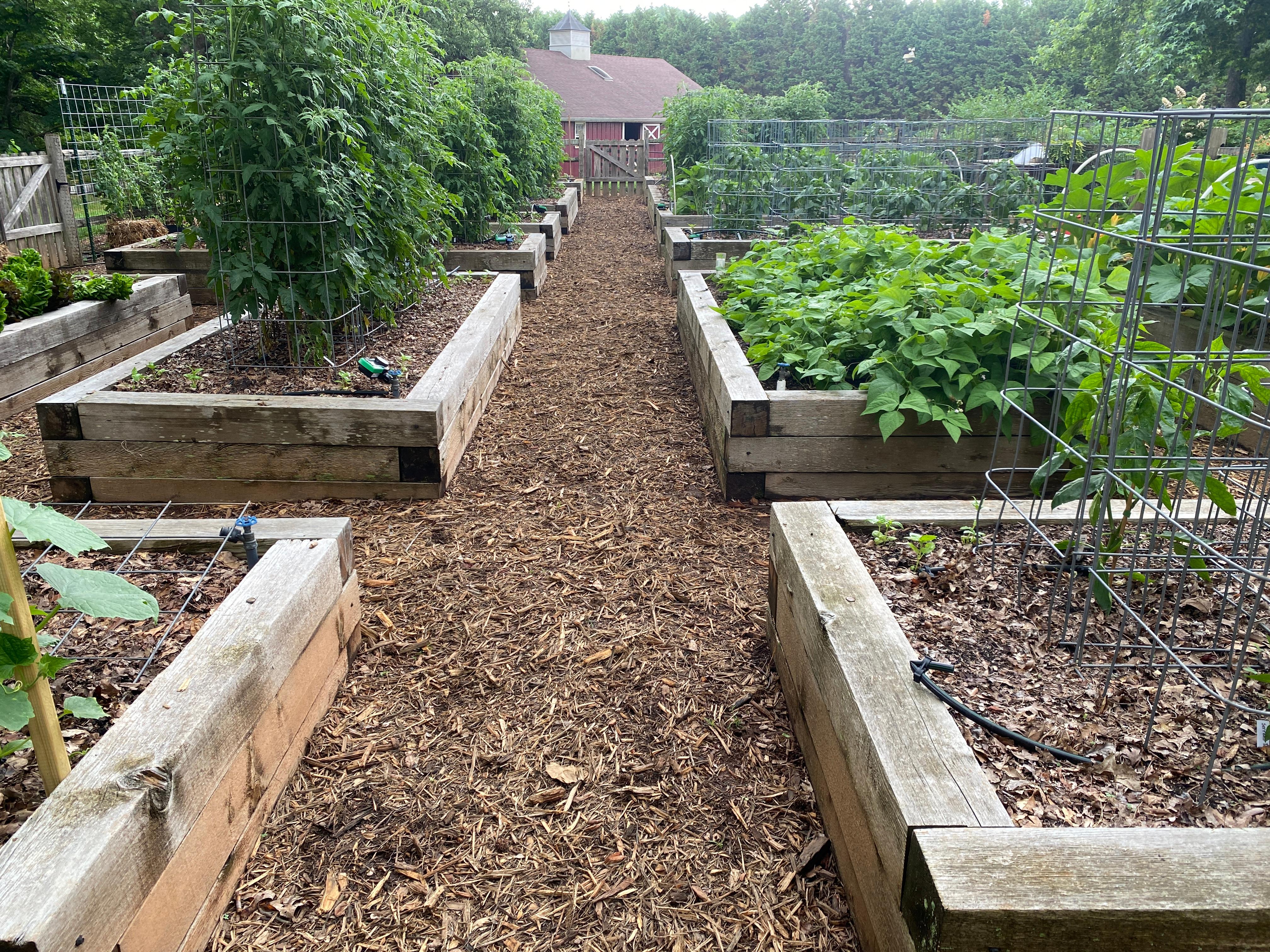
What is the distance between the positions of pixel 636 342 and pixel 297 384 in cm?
339

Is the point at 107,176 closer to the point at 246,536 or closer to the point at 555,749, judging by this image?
the point at 246,536

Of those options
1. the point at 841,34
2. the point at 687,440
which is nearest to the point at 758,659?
the point at 687,440

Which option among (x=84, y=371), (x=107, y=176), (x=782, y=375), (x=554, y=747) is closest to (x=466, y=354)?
(x=782, y=375)

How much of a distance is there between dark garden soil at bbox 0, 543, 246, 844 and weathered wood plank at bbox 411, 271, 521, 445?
1.50m

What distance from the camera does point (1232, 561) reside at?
74.4 inches

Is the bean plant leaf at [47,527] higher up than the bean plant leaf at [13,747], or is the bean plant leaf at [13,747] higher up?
the bean plant leaf at [47,527]

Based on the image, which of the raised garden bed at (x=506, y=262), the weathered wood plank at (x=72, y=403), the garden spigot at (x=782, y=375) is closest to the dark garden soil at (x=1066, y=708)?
the garden spigot at (x=782, y=375)

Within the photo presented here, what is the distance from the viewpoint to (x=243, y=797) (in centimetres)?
206

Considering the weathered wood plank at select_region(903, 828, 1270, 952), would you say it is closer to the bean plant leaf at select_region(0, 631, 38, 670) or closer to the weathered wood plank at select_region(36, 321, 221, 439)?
the bean plant leaf at select_region(0, 631, 38, 670)

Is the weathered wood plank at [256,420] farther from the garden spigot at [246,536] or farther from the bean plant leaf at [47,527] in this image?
the bean plant leaf at [47,527]

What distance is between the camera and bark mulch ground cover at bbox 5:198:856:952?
2020 mm

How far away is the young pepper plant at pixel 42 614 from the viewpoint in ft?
5.15

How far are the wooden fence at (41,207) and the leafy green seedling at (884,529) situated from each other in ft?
31.6

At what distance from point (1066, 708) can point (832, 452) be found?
2209mm
